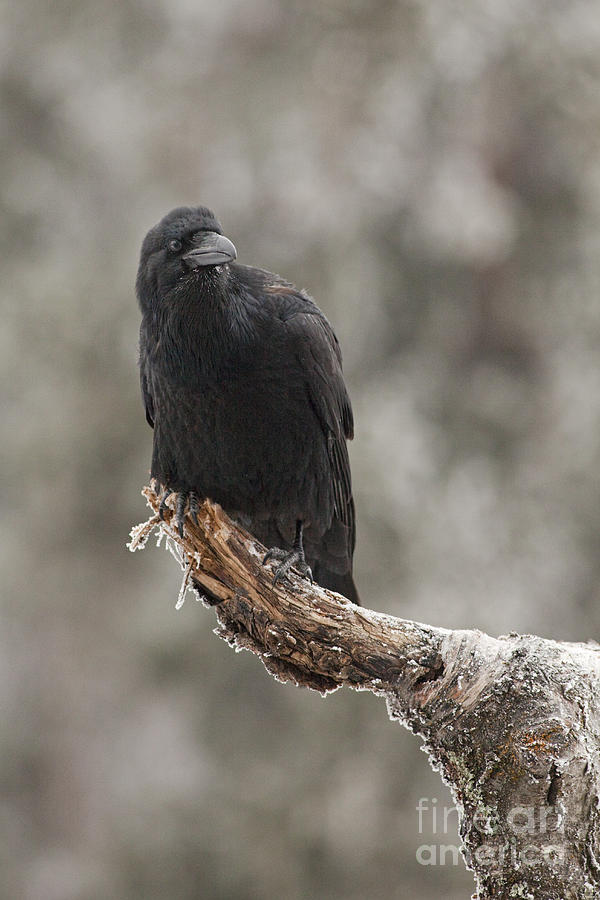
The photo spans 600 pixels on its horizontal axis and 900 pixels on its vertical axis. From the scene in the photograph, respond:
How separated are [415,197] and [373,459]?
2376 millimetres

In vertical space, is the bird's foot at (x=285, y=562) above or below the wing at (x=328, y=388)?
below

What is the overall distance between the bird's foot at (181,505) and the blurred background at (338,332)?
3.66 meters

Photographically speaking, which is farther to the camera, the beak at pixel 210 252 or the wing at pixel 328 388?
the wing at pixel 328 388

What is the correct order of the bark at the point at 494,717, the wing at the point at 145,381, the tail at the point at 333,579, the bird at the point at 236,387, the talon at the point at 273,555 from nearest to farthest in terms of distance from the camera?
the bark at the point at 494,717
the talon at the point at 273,555
the bird at the point at 236,387
the wing at the point at 145,381
the tail at the point at 333,579

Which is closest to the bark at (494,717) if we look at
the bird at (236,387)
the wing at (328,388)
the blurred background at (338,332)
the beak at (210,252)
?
the bird at (236,387)

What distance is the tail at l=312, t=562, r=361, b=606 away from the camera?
4684mm

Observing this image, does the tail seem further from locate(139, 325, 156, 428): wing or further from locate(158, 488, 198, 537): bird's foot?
locate(139, 325, 156, 428): wing

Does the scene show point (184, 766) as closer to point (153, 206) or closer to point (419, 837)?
point (419, 837)

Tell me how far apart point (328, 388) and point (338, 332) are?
3.85 m

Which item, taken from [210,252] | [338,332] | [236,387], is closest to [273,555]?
[236,387]

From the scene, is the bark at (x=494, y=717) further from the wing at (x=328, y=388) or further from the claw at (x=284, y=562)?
the wing at (x=328, y=388)

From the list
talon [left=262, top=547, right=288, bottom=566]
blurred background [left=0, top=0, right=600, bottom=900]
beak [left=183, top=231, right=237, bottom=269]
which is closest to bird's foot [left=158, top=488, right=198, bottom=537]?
talon [left=262, top=547, right=288, bottom=566]

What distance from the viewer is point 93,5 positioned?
8.95 metres

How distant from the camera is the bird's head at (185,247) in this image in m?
4.06
